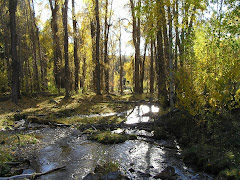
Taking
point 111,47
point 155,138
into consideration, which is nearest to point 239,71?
point 155,138

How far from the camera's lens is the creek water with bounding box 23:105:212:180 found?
585 cm

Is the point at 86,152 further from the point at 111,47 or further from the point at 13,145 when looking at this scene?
the point at 111,47

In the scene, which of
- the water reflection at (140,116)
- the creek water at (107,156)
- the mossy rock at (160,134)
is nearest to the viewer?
the creek water at (107,156)

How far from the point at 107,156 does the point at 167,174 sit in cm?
212

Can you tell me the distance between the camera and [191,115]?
900 centimetres

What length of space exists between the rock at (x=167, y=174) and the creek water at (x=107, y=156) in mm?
165

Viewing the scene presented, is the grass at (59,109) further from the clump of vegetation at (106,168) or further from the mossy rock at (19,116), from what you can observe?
the clump of vegetation at (106,168)

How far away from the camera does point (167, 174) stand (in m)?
5.65

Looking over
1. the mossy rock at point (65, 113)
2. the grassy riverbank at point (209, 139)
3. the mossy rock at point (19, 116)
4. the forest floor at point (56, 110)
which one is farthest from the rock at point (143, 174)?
the mossy rock at point (19, 116)

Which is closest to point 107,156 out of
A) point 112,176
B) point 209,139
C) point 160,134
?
point 112,176

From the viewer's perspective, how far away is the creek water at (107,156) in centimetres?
585

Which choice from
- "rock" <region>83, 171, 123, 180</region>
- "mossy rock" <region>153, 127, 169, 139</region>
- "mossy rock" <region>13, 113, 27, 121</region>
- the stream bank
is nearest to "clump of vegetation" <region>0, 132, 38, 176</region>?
the stream bank

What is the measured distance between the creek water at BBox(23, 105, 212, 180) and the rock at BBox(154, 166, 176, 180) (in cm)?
17

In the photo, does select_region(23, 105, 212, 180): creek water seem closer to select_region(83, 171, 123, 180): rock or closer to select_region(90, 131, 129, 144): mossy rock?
select_region(90, 131, 129, 144): mossy rock
